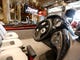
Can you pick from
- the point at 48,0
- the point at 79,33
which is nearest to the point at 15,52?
the point at 79,33

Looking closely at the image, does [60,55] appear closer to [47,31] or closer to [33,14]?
[47,31]

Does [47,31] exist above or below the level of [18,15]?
above

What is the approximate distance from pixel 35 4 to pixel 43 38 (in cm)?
379

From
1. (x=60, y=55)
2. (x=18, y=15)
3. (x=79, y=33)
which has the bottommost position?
(x=18, y=15)

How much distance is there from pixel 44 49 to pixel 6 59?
1.92 ft

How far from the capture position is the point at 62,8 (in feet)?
14.3

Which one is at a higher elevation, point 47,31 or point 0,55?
point 47,31

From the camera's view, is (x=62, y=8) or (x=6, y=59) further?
(x=62, y=8)

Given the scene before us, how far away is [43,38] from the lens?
7.35ft

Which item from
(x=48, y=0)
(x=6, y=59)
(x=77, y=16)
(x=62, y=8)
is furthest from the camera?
(x=48, y=0)

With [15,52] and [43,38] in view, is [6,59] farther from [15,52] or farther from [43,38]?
[43,38]

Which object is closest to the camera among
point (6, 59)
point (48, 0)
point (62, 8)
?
point (6, 59)

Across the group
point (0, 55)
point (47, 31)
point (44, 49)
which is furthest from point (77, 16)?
point (0, 55)

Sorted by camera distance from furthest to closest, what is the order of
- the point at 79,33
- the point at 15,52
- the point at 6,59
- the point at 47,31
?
the point at 47,31 < the point at 15,52 < the point at 6,59 < the point at 79,33
